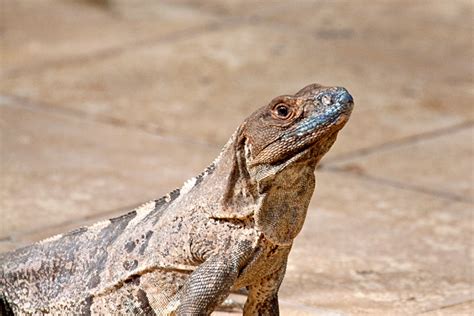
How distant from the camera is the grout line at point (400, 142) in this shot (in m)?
9.83

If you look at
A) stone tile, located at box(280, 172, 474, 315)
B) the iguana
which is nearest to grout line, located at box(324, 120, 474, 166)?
stone tile, located at box(280, 172, 474, 315)

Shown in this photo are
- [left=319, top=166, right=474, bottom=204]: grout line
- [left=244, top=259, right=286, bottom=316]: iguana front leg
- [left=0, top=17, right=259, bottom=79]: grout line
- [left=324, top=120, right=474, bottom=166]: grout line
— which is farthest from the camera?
[left=0, top=17, right=259, bottom=79]: grout line

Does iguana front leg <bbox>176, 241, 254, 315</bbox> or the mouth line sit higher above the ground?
the mouth line

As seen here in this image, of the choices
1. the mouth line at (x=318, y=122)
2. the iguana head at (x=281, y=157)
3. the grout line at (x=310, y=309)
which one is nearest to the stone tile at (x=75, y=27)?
the grout line at (x=310, y=309)

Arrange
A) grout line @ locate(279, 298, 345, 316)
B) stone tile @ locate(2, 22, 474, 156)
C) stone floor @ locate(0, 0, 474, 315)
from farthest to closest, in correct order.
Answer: stone tile @ locate(2, 22, 474, 156), stone floor @ locate(0, 0, 474, 315), grout line @ locate(279, 298, 345, 316)

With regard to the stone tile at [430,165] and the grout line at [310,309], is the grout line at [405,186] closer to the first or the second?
the stone tile at [430,165]

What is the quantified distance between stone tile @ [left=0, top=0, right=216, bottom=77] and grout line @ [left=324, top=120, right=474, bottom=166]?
3.41m

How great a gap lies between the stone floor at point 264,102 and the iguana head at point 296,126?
1475 millimetres

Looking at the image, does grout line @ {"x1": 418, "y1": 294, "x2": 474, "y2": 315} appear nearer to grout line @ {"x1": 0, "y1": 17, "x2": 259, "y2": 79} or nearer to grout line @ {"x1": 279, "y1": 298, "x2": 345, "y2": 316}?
grout line @ {"x1": 279, "y1": 298, "x2": 345, "y2": 316}

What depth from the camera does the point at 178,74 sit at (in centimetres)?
1189

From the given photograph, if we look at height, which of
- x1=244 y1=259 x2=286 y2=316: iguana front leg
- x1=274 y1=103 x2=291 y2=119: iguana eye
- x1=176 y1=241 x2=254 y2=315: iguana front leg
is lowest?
x1=176 y1=241 x2=254 y2=315: iguana front leg

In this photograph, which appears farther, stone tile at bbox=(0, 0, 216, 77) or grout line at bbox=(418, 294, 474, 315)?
stone tile at bbox=(0, 0, 216, 77)

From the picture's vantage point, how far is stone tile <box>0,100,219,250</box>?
834cm

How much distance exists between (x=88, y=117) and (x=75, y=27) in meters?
2.88
